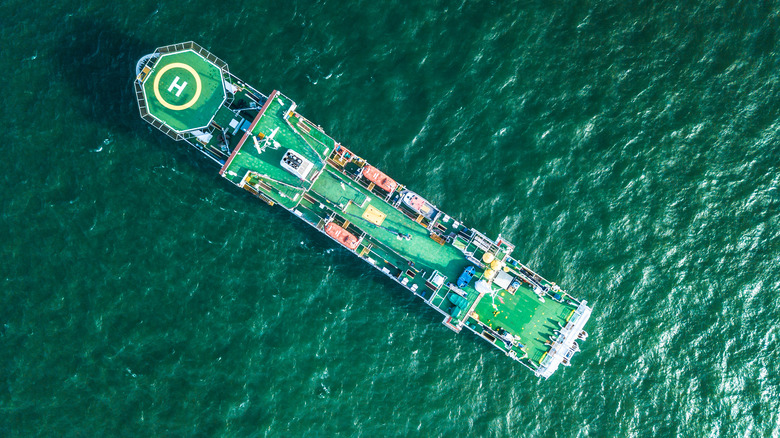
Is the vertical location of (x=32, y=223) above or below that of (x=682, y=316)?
below

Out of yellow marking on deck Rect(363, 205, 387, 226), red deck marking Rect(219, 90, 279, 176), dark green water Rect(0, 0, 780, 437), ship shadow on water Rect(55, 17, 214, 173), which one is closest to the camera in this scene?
red deck marking Rect(219, 90, 279, 176)

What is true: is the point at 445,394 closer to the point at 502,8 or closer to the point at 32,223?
the point at 502,8

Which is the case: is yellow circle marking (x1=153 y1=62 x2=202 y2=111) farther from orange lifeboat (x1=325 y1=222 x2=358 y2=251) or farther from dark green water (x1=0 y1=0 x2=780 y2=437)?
orange lifeboat (x1=325 y1=222 x2=358 y2=251)

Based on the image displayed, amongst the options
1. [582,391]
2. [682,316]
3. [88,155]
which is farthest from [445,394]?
[88,155]

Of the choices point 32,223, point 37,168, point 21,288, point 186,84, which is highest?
point 186,84

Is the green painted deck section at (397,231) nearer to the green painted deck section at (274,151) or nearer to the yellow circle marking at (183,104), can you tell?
the green painted deck section at (274,151)

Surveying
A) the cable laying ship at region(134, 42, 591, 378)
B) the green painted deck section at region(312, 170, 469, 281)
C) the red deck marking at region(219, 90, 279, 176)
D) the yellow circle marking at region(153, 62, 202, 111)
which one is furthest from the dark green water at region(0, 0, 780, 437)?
the yellow circle marking at region(153, 62, 202, 111)
